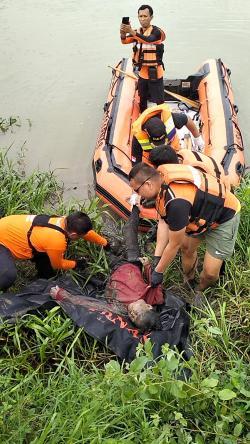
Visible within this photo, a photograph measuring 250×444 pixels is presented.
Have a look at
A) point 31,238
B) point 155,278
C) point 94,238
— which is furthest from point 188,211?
point 31,238

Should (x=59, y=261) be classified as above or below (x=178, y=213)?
below

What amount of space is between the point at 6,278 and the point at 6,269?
2.5 inches

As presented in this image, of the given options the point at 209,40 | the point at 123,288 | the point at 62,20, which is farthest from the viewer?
the point at 62,20

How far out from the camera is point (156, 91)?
513 cm

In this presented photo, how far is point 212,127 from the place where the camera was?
4926 mm

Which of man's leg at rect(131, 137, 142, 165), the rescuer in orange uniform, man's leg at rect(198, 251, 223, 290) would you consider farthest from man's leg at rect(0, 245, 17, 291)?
man's leg at rect(131, 137, 142, 165)

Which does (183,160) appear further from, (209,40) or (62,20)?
(62,20)

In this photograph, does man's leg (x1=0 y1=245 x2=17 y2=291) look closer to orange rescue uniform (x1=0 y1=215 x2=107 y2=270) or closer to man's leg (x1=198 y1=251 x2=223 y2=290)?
orange rescue uniform (x1=0 y1=215 x2=107 y2=270)

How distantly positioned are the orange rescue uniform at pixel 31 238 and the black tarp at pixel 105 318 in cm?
25

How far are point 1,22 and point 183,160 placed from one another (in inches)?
256

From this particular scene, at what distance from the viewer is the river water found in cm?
576

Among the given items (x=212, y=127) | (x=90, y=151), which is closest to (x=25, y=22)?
(x=90, y=151)

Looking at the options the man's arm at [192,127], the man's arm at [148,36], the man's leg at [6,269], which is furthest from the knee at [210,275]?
the man's arm at [148,36]

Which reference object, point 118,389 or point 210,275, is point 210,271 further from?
point 118,389
